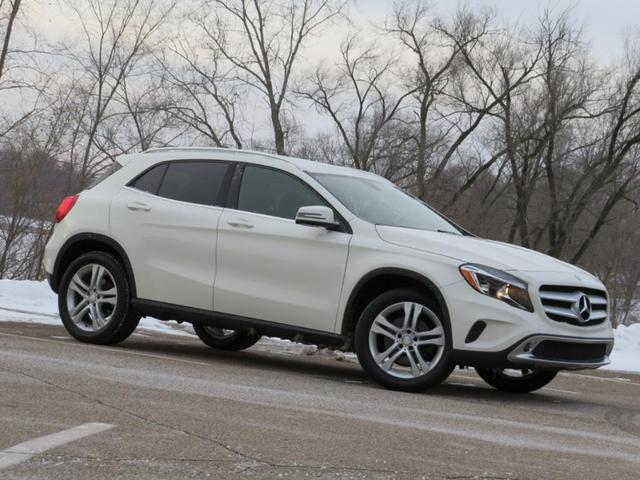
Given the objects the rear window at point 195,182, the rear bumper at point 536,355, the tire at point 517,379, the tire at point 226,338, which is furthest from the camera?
the tire at point 226,338

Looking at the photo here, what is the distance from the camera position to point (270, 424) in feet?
18.1

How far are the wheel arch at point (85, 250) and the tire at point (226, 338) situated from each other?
4.69 feet

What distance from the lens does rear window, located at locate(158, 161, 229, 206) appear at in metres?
8.83

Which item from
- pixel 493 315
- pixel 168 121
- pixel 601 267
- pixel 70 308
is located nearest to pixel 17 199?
pixel 168 121

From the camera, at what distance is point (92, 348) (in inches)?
352

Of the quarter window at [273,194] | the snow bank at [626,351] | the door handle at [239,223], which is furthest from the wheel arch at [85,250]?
the snow bank at [626,351]

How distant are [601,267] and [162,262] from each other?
57.4m

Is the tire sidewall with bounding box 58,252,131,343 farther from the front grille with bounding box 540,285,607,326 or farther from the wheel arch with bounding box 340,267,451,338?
the front grille with bounding box 540,285,607,326

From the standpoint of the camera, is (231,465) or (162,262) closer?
(231,465)

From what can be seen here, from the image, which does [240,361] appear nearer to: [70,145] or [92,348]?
[92,348]

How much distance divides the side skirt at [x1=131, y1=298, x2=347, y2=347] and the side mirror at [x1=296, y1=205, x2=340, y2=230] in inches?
33.2

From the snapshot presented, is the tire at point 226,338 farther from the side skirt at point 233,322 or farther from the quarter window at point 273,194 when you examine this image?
the quarter window at point 273,194

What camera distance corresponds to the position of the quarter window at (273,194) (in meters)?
8.30

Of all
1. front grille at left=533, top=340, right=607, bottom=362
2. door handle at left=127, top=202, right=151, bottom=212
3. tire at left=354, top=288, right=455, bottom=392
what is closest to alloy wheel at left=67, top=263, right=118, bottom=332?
door handle at left=127, top=202, right=151, bottom=212
